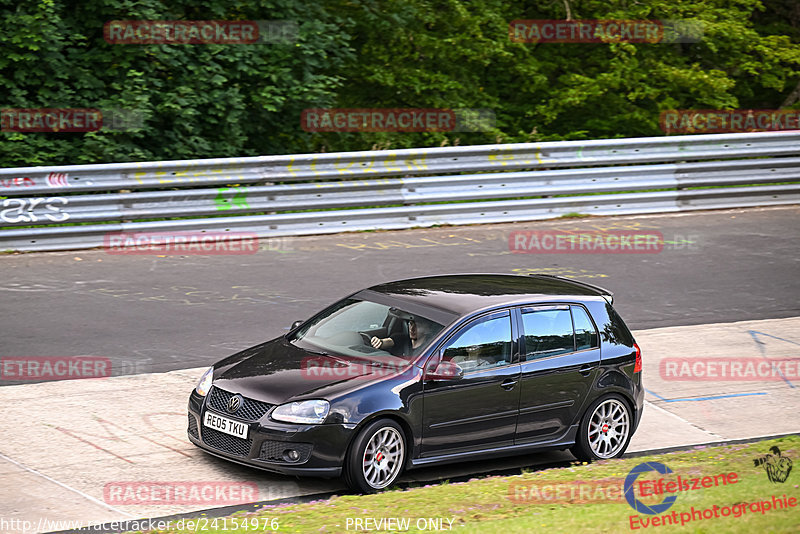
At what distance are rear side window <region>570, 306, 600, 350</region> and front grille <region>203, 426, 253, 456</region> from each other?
113 inches

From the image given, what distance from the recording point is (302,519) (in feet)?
20.3

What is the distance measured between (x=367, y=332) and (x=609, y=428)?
7.15ft

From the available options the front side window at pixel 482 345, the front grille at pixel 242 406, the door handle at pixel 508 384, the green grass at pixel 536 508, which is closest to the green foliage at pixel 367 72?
the front grille at pixel 242 406

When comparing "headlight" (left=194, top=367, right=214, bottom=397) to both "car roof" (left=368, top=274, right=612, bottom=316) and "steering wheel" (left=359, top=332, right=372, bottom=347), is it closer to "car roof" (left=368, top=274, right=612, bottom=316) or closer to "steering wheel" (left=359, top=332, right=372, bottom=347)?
"steering wheel" (left=359, top=332, right=372, bottom=347)

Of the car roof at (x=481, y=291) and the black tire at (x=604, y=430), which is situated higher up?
the car roof at (x=481, y=291)

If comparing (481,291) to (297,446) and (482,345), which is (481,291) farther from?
(297,446)

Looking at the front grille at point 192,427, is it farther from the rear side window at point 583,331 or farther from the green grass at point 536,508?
the rear side window at point 583,331

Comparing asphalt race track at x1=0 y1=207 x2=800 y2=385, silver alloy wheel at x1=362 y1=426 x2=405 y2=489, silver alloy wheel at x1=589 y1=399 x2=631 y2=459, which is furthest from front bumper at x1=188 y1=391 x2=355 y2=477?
asphalt race track at x1=0 y1=207 x2=800 y2=385

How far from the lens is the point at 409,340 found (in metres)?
7.99

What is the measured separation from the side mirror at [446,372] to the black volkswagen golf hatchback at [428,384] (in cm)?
1

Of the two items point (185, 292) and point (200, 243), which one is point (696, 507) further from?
point (200, 243)

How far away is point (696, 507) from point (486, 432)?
6.94 ft

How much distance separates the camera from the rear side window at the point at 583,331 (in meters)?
8.57

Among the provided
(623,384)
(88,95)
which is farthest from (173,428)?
(88,95)
